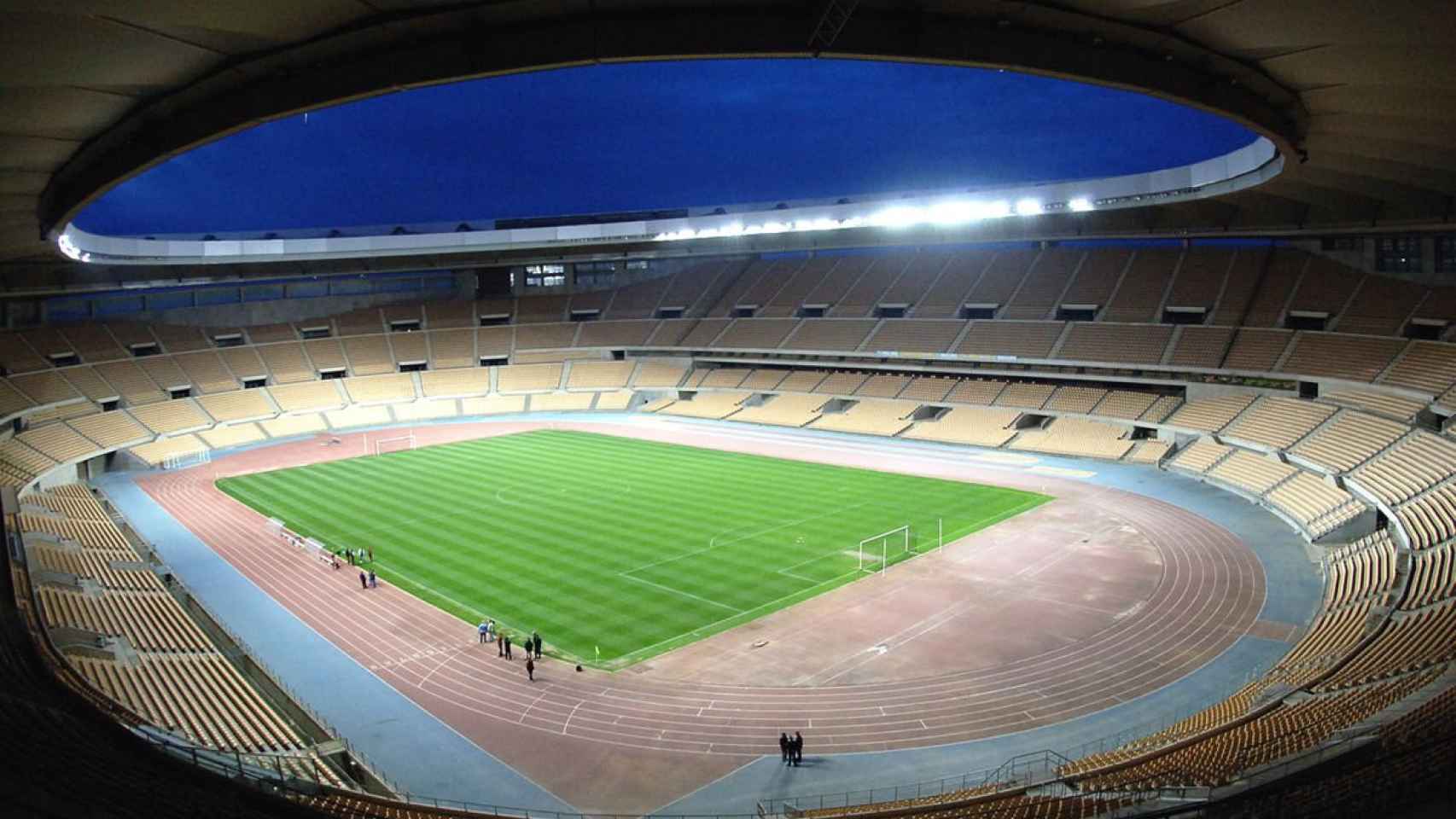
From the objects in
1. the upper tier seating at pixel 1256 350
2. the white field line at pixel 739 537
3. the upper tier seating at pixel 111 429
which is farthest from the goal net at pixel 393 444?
the upper tier seating at pixel 1256 350

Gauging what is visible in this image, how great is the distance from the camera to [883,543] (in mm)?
27516

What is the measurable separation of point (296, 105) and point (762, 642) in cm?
1402

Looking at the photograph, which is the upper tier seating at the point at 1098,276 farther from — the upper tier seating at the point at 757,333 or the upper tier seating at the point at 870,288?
the upper tier seating at the point at 757,333

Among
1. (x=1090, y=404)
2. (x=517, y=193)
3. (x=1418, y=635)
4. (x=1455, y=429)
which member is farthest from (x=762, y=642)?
(x=517, y=193)

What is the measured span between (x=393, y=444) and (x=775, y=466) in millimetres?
21437

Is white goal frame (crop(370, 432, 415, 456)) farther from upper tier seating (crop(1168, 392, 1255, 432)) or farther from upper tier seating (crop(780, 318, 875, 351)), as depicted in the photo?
upper tier seating (crop(1168, 392, 1255, 432))

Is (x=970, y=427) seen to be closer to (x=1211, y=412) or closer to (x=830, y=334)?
(x=1211, y=412)

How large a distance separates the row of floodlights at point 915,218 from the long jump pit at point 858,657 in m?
18.8

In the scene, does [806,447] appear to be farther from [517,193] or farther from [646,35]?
[517,193]

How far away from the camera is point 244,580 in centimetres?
2588

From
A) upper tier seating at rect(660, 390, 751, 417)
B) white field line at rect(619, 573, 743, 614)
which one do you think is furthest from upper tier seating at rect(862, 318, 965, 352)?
white field line at rect(619, 573, 743, 614)

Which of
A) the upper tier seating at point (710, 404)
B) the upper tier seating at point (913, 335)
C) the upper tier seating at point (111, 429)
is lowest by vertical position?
the upper tier seating at point (111, 429)

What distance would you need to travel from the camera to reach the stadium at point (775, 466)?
40.4ft

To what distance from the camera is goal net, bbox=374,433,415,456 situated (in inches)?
1809
